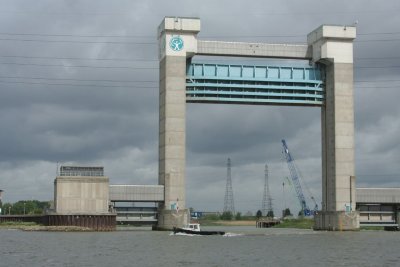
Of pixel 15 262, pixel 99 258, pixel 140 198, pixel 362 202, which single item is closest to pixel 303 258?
pixel 99 258

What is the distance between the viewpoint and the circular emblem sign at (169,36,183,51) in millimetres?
157625

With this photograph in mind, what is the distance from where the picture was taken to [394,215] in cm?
17462

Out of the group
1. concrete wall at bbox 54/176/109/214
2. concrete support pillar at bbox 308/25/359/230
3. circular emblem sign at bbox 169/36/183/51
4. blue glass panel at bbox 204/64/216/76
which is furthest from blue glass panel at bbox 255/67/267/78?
concrete wall at bbox 54/176/109/214

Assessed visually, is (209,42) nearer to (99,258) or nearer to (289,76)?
(289,76)

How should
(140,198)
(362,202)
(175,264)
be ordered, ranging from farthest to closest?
(362,202) < (140,198) < (175,264)

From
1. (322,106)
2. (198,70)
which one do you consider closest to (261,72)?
(198,70)

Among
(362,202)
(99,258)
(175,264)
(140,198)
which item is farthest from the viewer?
(362,202)

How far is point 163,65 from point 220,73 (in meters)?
11.5

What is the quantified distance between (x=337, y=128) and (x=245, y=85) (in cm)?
2103

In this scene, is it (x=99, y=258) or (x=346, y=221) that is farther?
(x=346, y=221)

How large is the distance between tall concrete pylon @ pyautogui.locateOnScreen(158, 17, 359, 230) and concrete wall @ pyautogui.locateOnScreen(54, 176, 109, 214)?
11.8 m

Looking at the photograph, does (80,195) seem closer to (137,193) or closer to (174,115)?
(137,193)

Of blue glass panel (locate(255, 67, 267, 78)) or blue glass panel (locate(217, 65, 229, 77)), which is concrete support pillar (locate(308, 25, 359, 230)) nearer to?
blue glass panel (locate(255, 67, 267, 78))

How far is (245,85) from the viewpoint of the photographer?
159875mm
